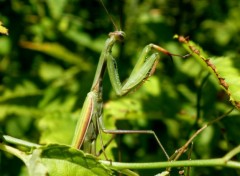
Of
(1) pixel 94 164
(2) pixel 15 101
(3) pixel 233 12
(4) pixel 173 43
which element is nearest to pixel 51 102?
(2) pixel 15 101

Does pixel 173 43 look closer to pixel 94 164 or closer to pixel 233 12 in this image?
pixel 233 12

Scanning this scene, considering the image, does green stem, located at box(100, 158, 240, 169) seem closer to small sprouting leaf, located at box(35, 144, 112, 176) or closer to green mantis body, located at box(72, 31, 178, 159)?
small sprouting leaf, located at box(35, 144, 112, 176)

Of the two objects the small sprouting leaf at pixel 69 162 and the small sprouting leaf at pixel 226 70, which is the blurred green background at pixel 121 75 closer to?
the small sprouting leaf at pixel 226 70

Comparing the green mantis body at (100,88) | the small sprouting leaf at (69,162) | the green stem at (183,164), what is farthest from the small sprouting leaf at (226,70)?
the small sprouting leaf at (69,162)

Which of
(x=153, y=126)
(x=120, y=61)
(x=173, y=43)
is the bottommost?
(x=153, y=126)

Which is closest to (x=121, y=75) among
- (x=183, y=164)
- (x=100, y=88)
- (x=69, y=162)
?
(x=100, y=88)

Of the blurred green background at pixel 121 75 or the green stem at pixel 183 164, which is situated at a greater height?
the blurred green background at pixel 121 75

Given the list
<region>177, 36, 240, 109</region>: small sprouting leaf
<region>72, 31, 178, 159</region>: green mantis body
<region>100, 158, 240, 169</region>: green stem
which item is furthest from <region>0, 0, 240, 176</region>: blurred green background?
<region>100, 158, 240, 169</region>: green stem
